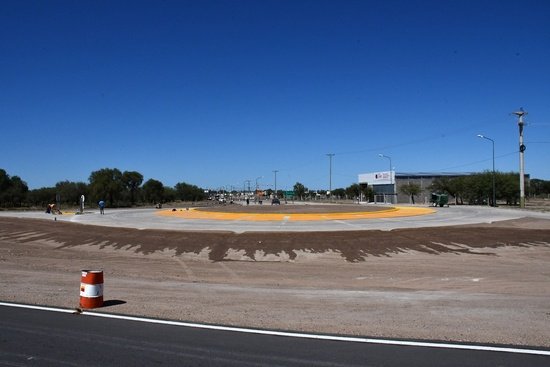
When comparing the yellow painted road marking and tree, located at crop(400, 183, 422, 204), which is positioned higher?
tree, located at crop(400, 183, 422, 204)

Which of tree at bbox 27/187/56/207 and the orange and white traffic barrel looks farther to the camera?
tree at bbox 27/187/56/207

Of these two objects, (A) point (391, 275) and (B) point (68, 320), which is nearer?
(B) point (68, 320)

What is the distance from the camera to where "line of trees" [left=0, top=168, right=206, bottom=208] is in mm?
103875

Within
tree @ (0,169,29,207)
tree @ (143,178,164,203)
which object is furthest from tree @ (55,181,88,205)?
tree @ (143,178,164,203)

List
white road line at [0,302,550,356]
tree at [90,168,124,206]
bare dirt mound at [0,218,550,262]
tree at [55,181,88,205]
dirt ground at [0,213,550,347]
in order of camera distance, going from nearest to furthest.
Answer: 1. white road line at [0,302,550,356]
2. dirt ground at [0,213,550,347]
3. bare dirt mound at [0,218,550,262]
4. tree at [90,168,124,206]
5. tree at [55,181,88,205]

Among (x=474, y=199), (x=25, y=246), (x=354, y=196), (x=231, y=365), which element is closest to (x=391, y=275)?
(x=231, y=365)

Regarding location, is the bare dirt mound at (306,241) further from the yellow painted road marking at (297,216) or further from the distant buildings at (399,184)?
the distant buildings at (399,184)

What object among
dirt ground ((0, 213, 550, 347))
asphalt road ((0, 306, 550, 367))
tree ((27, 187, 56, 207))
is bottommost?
dirt ground ((0, 213, 550, 347))

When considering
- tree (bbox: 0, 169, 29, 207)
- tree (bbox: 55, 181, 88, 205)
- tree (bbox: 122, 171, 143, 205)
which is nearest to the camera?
tree (bbox: 0, 169, 29, 207)

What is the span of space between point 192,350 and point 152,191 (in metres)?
144

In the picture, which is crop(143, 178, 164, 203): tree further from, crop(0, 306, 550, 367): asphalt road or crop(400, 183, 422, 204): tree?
crop(0, 306, 550, 367): asphalt road

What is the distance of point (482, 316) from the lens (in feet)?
30.3

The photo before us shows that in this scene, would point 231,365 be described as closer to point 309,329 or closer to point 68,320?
point 309,329

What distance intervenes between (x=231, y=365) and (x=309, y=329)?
7.60 feet
